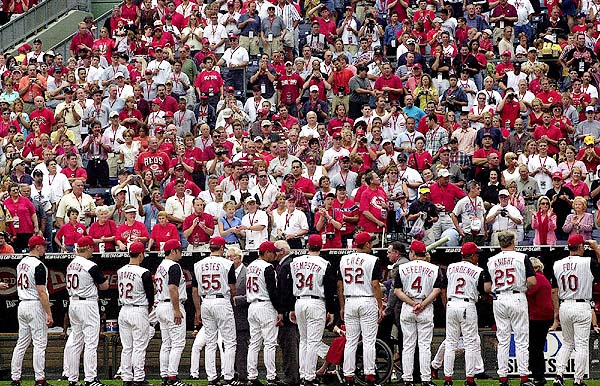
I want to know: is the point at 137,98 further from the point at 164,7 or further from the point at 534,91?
the point at 534,91

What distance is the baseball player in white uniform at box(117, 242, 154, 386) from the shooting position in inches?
705

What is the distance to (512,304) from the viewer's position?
17.1m

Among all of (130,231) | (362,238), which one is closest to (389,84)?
(130,231)

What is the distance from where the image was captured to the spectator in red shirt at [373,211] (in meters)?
21.6

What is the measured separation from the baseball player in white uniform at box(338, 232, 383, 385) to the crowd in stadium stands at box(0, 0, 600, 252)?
3.69m

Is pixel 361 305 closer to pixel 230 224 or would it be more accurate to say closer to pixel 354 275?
pixel 354 275

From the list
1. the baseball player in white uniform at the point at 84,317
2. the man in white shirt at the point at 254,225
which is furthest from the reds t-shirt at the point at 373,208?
the baseball player in white uniform at the point at 84,317

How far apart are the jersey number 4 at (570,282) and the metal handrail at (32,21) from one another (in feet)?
68.1

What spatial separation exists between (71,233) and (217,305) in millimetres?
5044

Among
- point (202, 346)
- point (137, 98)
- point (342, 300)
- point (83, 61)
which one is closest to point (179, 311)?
point (202, 346)

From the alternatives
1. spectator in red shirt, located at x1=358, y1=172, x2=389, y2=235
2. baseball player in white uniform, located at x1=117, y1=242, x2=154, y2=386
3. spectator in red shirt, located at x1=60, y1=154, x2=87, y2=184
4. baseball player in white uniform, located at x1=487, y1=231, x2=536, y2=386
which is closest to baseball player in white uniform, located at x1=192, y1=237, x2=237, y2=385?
baseball player in white uniform, located at x1=117, y1=242, x2=154, y2=386

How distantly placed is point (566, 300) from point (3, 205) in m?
10.6

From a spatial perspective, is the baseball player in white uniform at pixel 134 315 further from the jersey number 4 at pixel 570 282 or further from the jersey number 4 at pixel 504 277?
the jersey number 4 at pixel 570 282

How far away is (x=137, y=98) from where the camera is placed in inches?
1059
